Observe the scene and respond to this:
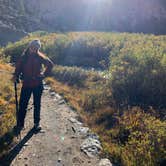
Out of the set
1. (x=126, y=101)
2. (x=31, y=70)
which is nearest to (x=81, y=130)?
(x=31, y=70)

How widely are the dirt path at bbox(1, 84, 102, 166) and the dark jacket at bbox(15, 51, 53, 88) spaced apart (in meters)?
1.27

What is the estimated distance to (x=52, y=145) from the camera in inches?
341

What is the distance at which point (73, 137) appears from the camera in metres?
9.27

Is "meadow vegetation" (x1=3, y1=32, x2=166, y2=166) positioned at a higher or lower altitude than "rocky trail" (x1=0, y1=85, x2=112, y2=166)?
higher

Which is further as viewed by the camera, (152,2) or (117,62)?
(152,2)

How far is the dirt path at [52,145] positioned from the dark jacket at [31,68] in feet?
4.16

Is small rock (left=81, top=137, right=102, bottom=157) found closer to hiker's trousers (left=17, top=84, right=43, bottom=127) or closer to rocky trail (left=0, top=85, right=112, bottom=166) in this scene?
rocky trail (left=0, top=85, right=112, bottom=166)

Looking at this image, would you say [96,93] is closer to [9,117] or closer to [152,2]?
[9,117]

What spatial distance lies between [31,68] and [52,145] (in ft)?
6.01

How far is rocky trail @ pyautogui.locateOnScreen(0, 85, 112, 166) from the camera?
7.98 meters

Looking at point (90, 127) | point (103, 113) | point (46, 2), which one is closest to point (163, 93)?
point (103, 113)

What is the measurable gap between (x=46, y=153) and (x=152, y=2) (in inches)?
1944

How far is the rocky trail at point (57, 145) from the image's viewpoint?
7980 mm

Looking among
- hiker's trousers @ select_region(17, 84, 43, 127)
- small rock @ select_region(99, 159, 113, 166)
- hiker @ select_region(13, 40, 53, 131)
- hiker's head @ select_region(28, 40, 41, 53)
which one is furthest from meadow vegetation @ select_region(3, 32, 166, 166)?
hiker's head @ select_region(28, 40, 41, 53)
